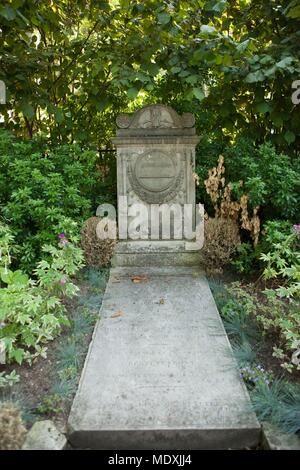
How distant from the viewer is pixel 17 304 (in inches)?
101

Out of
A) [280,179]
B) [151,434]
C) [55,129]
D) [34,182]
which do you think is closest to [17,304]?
[151,434]

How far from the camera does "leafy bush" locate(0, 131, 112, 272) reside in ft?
11.8

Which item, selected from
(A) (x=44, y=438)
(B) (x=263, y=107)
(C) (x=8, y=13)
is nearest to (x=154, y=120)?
(B) (x=263, y=107)

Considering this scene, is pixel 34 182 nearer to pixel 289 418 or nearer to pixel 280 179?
pixel 280 179

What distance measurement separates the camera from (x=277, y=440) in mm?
1922

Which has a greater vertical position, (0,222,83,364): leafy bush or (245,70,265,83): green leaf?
(245,70,265,83): green leaf

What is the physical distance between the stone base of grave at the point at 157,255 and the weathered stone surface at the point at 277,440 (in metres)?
2.35

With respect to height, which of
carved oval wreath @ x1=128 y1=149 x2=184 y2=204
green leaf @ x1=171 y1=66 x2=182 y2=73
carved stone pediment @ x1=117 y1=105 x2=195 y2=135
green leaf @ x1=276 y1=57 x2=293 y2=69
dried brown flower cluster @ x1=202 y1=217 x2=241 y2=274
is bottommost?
dried brown flower cluster @ x1=202 y1=217 x2=241 y2=274

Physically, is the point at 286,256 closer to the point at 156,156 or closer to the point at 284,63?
the point at 284,63

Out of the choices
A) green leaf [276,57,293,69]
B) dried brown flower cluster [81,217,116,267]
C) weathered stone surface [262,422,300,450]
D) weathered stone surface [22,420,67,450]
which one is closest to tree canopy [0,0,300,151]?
green leaf [276,57,293,69]

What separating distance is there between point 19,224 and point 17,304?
1.33m

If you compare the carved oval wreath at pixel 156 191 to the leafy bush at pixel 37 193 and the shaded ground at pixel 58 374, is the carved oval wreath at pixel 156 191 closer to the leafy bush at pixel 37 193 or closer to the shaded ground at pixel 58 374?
the leafy bush at pixel 37 193

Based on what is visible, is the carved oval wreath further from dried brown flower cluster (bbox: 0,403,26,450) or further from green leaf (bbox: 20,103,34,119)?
dried brown flower cluster (bbox: 0,403,26,450)

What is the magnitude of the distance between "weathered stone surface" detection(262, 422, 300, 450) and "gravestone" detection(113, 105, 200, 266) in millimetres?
2390
